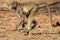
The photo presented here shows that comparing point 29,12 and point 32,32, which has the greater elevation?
point 29,12

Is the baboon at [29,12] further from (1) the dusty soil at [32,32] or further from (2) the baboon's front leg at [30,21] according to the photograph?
(1) the dusty soil at [32,32]

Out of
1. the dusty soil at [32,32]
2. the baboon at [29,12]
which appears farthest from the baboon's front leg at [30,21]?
the dusty soil at [32,32]

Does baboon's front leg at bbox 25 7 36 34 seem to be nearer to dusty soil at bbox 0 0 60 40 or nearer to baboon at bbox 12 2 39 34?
baboon at bbox 12 2 39 34

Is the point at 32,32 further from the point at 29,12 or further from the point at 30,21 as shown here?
the point at 29,12

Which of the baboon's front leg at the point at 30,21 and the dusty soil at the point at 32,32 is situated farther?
the baboon's front leg at the point at 30,21

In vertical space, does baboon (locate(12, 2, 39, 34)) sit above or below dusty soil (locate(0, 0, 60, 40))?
above

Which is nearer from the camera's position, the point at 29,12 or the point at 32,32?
the point at 29,12

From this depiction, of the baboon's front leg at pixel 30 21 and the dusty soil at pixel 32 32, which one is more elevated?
the baboon's front leg at pixel 30 21

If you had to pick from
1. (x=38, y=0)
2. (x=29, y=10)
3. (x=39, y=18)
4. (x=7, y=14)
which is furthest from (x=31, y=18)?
(x=38, y=0)

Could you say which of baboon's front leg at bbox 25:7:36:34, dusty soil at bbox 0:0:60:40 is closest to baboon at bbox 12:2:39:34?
baboon's front leg at bbox 25:7:36:34

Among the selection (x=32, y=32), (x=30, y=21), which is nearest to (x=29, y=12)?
(x=30, y=21)

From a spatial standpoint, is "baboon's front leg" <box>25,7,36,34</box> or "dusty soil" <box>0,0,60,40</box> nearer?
"dusty soil" <box>0,0,60,40</box>

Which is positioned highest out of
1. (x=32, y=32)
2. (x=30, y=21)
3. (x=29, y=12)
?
(x=29, y=12)

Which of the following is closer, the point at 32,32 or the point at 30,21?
the point at 30,21
